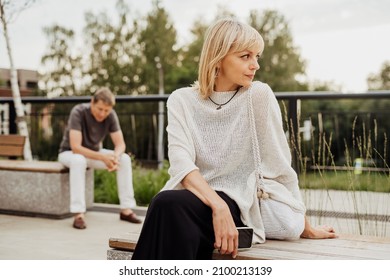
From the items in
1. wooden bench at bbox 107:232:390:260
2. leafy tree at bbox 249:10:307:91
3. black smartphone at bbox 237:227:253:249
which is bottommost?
wooden bench at bbox 107:232:390:260

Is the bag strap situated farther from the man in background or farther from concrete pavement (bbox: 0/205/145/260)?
the man in background

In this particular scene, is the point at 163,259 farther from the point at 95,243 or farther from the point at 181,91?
the point at 95,243

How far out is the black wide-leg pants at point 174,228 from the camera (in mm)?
1760

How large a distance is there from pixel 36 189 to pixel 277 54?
31139 mm

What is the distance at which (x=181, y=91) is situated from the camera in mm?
2135

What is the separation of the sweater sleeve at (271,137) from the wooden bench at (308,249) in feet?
0.80

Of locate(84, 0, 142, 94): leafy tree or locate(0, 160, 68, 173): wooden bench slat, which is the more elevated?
locate(84, 0, 142, 94): leafy tree

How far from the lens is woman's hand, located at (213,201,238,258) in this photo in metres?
1.80

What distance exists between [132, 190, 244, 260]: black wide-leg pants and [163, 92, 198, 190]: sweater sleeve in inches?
5.4

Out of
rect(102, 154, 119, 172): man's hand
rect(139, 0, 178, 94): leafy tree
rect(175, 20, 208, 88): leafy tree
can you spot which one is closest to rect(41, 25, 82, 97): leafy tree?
rect(139, 0, 178, 94): leafy tree

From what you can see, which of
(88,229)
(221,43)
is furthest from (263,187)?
(88,229)

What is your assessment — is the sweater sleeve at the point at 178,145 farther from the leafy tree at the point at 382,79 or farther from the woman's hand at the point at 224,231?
the leafy tree at the point at 382,79
